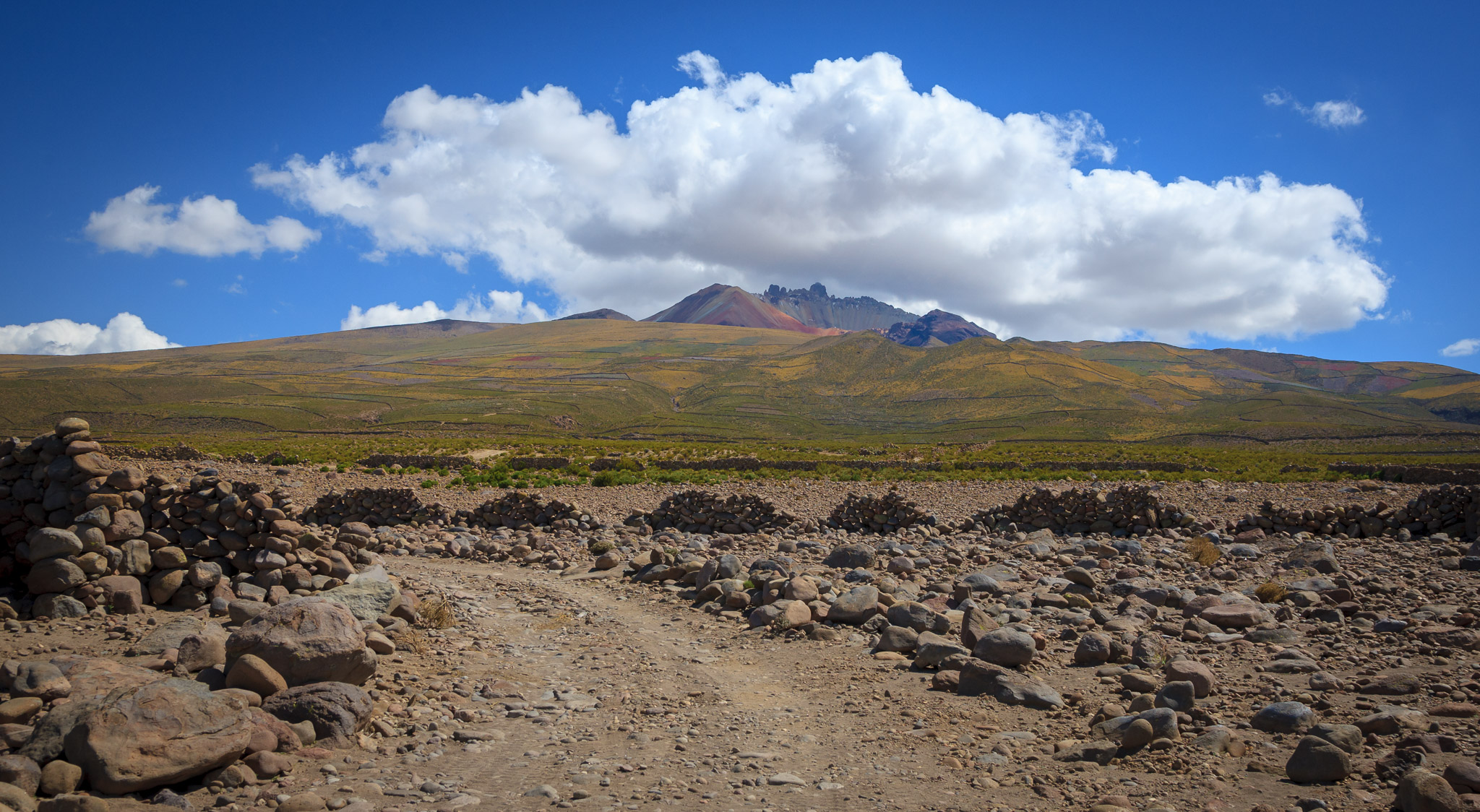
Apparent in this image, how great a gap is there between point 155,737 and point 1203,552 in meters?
17.3

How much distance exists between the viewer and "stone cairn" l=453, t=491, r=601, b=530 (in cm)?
2138

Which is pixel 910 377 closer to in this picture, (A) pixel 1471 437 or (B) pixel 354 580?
(A) pixel 1471 437

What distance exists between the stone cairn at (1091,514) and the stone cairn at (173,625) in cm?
1659

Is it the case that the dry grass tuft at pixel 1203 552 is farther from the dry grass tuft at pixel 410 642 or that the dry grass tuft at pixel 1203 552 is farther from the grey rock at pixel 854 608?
the dry grass tuft at pixel 410 642

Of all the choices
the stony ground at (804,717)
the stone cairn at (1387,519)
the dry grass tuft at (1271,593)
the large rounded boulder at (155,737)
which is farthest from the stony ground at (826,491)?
the large rounded boulder at (155,737)

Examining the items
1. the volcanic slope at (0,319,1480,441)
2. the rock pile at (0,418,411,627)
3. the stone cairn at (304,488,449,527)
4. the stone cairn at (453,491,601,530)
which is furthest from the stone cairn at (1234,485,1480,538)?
the volcanic slope at (0,319,1480,441)

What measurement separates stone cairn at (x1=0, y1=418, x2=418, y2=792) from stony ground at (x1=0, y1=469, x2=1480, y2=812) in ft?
0.95

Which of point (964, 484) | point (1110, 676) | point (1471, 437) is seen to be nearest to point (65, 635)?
point (1110, 676)

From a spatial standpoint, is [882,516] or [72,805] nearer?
[72,805]

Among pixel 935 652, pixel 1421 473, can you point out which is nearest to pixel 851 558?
pixel 935 652

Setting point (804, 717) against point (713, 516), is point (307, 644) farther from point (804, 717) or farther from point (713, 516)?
point (713, 516)

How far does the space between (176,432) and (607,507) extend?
108525mm

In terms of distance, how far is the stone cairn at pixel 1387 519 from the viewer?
18438 millimetres

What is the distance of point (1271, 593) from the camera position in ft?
36.3
